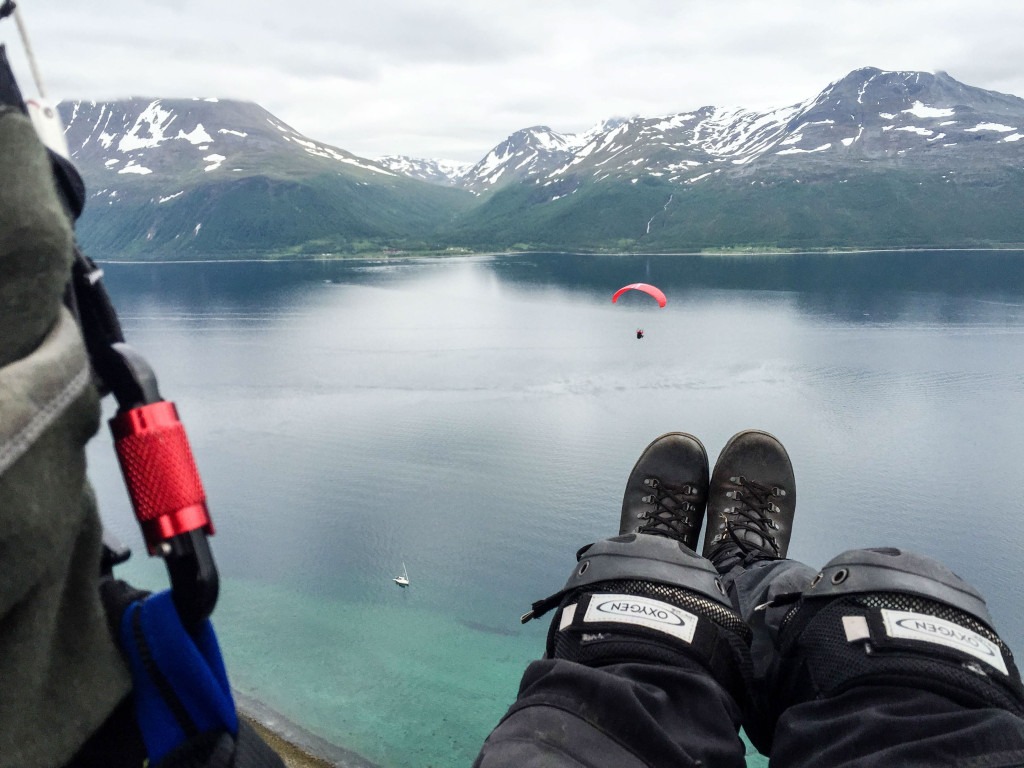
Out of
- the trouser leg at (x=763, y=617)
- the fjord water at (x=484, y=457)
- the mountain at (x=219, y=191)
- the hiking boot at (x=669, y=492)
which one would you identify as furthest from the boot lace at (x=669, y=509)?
the mountain at (x=219, y=191)

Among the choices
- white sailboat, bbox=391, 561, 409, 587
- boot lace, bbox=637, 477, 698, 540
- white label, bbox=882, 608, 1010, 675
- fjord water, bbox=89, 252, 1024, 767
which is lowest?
white sailboat, bbox=391, 561, 409, 587

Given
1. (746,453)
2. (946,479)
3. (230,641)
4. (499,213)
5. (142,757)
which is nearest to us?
(142,757)

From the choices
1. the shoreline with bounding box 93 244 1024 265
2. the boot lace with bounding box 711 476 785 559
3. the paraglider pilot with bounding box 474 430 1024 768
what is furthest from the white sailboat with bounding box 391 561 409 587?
the shoreline with bounding box 93 244 1024 265

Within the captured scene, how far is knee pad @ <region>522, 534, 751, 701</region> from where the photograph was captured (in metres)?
2.04

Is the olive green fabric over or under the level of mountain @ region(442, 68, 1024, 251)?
under

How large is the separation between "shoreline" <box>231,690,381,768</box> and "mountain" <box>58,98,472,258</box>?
383 ft

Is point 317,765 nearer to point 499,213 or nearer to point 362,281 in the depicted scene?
point 362,281

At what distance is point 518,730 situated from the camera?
1690 mm

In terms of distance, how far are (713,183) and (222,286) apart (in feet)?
331

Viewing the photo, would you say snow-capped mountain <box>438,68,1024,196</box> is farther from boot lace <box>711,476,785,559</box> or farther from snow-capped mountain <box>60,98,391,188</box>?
boot lace <box>711,476,785,559</box>

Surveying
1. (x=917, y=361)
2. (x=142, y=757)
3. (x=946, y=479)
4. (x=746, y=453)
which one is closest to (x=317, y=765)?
(x=746, y=453)

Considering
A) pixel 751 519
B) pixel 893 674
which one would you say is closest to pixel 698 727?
pixel 893 674

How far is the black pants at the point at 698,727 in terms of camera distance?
1.54 m

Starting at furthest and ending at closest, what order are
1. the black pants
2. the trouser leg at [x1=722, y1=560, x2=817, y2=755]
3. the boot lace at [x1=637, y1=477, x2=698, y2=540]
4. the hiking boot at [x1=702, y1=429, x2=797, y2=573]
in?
the boot lace at [x1=637, y1=477, x2=698, y2=540] < the hiking boot at [x1=702, y1=429, x2=797, y2=573] < the trouser leg at [x1=722, y1=560, x2=817, y2=755] < the black pants
